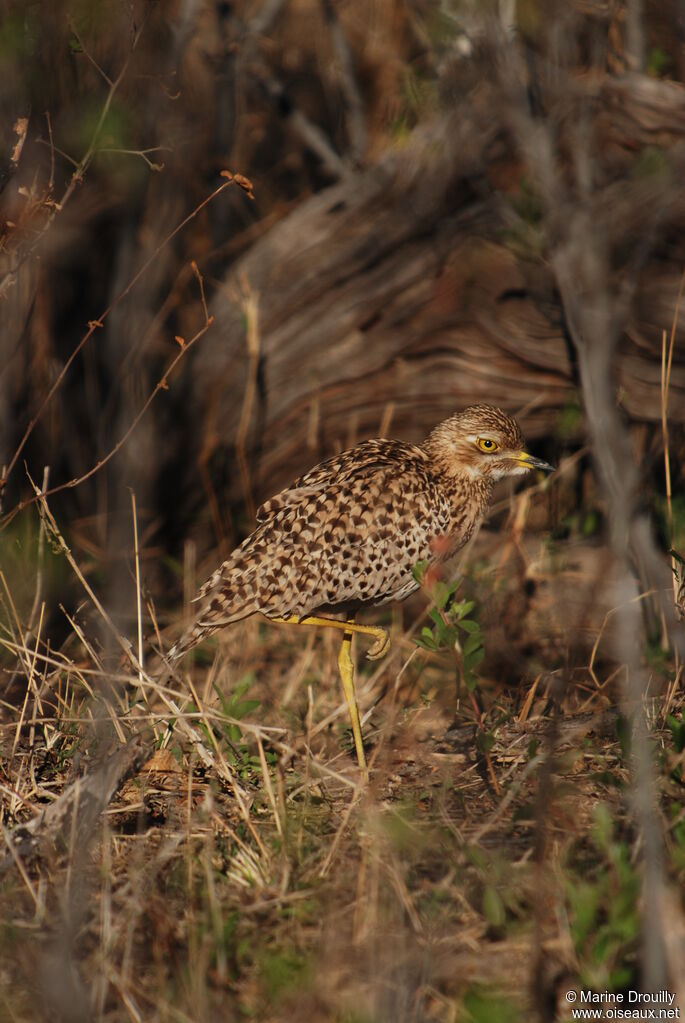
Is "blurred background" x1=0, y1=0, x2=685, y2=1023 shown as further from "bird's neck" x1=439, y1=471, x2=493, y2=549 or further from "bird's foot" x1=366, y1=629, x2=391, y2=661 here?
"bird's neck" x1=439, y1=471, x2=493, y2=549

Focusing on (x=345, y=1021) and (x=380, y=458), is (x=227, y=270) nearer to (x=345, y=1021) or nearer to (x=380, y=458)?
(x=380, y=458)

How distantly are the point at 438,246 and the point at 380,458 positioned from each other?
1.45 meters

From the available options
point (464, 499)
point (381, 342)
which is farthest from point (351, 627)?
point (381, 342)

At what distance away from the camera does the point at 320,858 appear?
11.9 feet

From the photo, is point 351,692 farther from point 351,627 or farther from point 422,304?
point 422,304

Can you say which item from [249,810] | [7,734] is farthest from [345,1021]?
[7,734]

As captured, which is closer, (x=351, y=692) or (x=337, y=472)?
(x=351, y=692)

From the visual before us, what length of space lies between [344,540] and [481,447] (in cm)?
90

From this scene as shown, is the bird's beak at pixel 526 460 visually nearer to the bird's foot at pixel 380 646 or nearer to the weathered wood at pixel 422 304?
the weathered wood at pixel 422 304

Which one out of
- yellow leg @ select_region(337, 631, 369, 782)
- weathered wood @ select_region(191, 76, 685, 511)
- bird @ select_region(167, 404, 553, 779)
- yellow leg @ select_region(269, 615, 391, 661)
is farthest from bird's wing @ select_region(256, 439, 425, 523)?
weathered wood @ select_region(191, 76, 685, 511)

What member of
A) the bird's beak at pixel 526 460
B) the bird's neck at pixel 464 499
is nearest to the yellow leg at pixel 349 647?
the bird's neck at pixel 464 499

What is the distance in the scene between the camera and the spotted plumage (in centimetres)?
473

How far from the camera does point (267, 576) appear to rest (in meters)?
4.72

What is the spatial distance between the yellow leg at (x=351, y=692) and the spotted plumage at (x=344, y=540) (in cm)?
17
